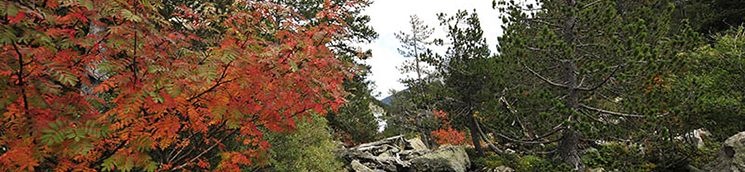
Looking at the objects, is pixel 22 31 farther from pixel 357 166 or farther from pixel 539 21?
pixel 357 166

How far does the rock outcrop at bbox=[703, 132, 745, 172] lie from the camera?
257 inches

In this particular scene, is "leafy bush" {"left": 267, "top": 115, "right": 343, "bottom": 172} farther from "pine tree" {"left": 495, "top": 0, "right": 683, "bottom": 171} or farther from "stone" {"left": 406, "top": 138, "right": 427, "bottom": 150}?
"stone" {"left": 406, "top": 138, "right": 427, "bottom": 150}

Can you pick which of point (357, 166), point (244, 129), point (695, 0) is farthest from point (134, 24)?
point (695, 0)

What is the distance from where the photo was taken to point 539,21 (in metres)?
7.88

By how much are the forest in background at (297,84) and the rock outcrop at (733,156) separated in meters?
0.86

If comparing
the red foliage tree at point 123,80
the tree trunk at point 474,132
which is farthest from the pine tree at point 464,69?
the red foliage tree at point 123,80

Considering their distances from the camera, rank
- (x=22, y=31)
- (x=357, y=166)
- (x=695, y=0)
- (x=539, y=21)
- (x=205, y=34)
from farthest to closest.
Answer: (x=695, y=0), (x=357, y=166), (x=205, y=34), (x=539, y=21), (x=22, y=31)

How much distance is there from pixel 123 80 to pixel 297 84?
146cm

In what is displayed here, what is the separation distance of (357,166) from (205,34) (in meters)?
6.90

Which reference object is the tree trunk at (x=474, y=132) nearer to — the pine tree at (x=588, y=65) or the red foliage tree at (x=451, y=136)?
the red foliage tree at (x=451, y=136)

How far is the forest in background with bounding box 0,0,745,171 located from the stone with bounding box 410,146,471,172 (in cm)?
89

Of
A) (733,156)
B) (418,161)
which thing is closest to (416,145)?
(418,161)

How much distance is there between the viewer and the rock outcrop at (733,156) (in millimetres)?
6527

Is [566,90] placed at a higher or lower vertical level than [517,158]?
higher
